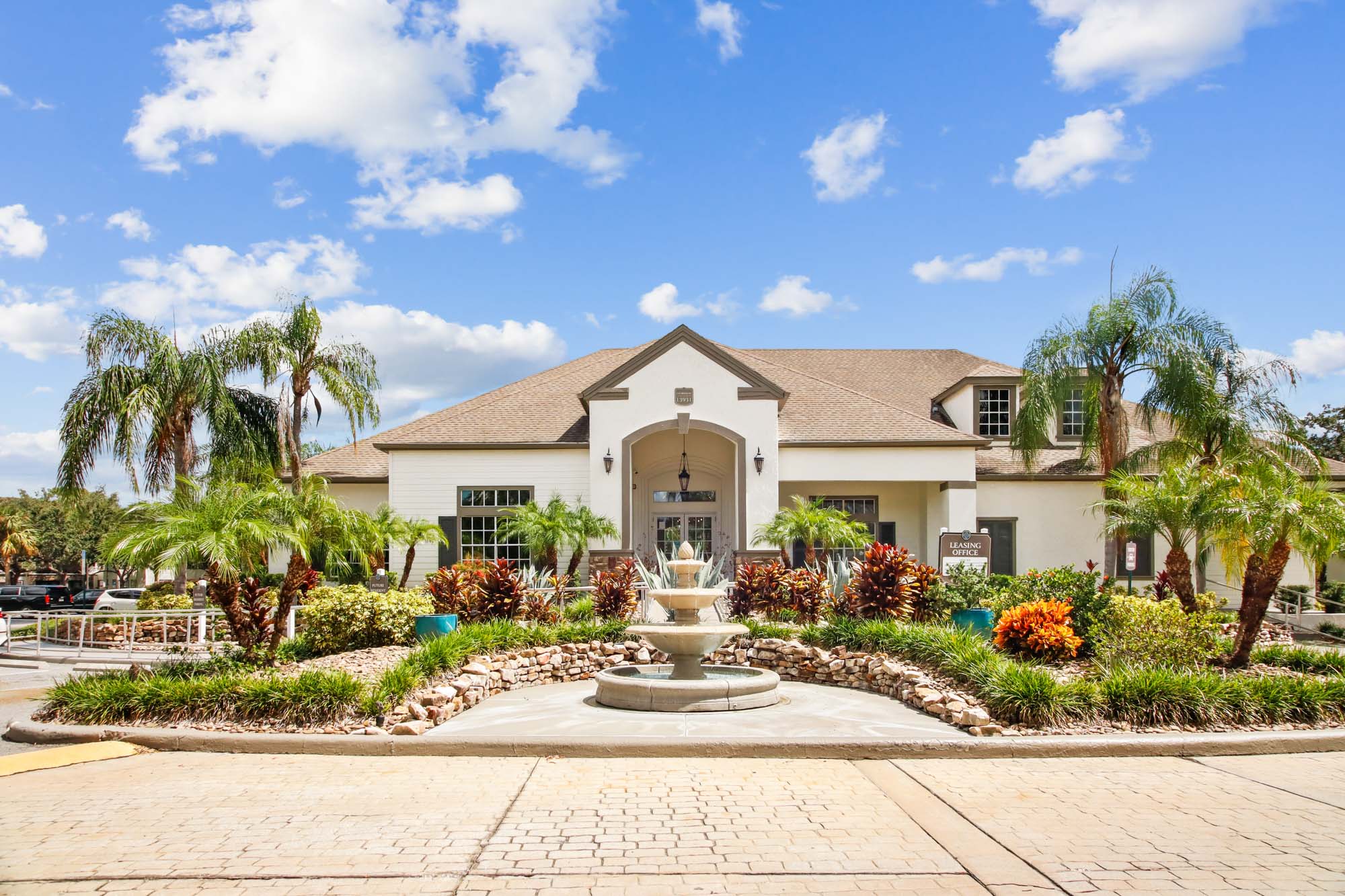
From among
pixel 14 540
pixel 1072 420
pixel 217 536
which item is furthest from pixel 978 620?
pixel 14 540

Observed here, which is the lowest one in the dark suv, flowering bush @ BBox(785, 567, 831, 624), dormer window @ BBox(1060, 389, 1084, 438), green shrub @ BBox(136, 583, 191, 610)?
the dark suv

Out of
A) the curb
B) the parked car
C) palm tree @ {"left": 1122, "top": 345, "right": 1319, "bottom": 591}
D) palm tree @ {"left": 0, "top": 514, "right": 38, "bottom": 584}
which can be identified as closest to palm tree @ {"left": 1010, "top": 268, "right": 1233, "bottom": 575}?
palm tree @ {"left": 1122, "top": 345, "right": 1319, "bottom": 591}

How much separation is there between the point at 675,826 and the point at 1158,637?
8.48m

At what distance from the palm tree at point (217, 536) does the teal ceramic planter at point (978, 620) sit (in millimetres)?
10083

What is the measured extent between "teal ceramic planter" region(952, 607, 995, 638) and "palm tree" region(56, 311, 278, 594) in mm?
17065

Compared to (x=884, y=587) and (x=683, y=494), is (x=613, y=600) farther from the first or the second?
(x=683, y=494)

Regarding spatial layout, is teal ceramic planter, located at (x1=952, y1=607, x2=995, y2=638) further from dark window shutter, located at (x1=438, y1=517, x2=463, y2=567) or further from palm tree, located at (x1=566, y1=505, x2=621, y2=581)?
dark window shutter, located at (x1=438, y1=517, x2=463, y2=567)

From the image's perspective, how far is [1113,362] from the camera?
23.7 m

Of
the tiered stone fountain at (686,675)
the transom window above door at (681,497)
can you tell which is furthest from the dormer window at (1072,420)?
the tiered stone fountain at (686,675)

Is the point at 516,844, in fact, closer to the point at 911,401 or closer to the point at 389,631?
the point at 389,631

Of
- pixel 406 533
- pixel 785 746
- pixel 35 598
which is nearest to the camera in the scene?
pixel 785 746

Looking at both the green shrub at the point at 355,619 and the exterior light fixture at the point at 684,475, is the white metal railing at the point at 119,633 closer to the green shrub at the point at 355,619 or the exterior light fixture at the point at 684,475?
the green shrub at the point at 355,619

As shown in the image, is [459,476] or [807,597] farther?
[459,476]

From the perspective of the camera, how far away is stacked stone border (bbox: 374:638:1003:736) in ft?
33.8
